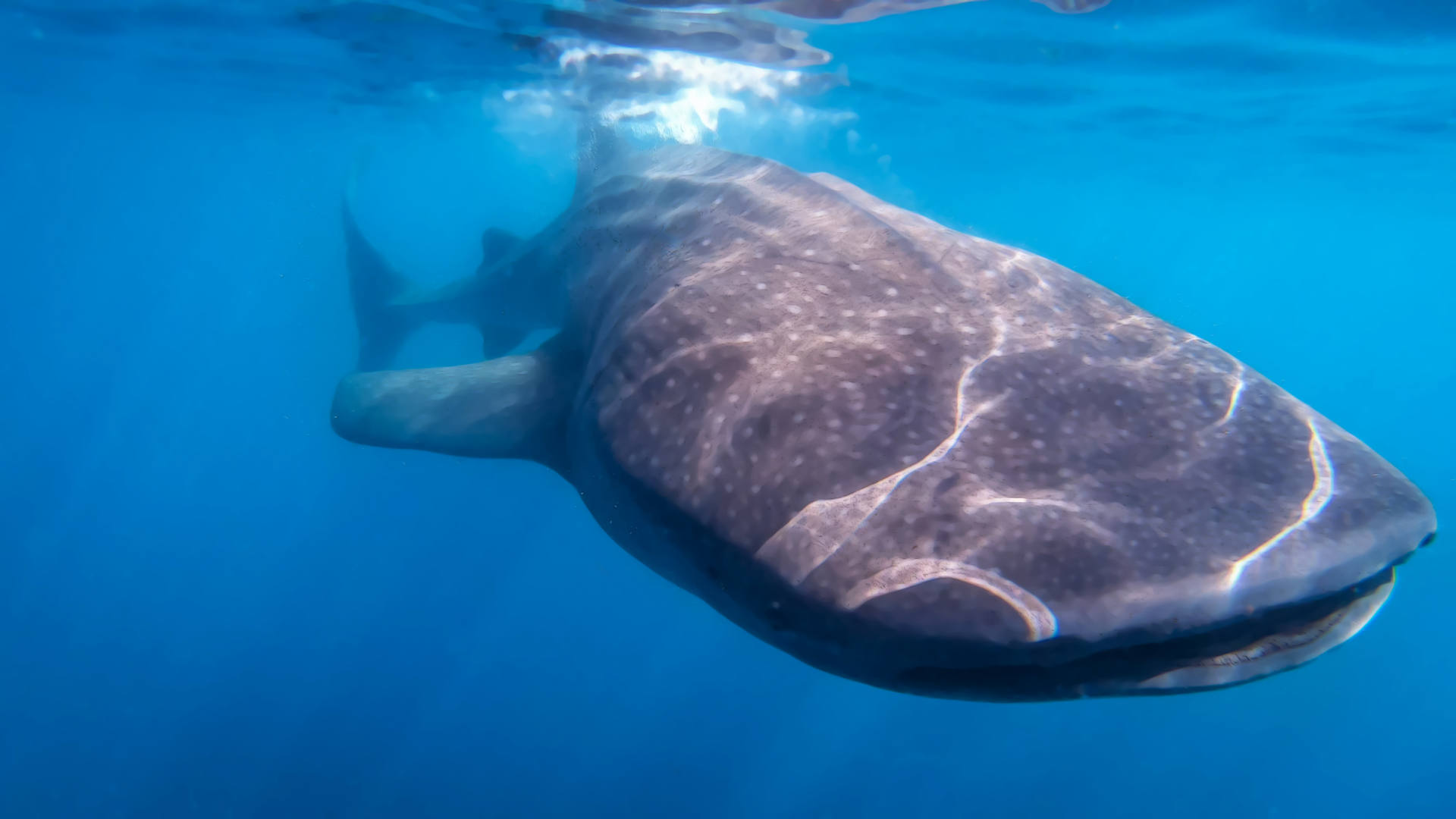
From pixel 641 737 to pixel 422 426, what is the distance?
54.7 feet

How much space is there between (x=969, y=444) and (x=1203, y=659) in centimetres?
87

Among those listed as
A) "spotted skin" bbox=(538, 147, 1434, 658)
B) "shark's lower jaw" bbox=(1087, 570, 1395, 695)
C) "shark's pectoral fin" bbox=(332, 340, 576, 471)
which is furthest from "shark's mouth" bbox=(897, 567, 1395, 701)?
"shark's pectoral fin" bbox=(332, 340, 576, 471)

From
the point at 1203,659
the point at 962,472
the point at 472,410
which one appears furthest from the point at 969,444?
the point at 472,410

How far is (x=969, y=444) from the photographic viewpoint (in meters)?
2.58

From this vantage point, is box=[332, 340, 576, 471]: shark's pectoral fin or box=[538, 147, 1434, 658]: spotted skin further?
box=[332, 340, 576, 471]: shark's pectoral fin

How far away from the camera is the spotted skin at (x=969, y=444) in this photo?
2.12 meters

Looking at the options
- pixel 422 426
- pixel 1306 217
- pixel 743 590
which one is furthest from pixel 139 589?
pixel 1306 217

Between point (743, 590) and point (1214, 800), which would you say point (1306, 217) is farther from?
point (743, 590)

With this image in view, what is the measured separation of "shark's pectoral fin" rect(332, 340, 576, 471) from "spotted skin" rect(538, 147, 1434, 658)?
717 millimetres

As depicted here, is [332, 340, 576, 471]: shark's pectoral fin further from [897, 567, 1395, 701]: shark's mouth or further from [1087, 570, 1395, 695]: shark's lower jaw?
[1087, 570, 1395, 695]: shark's lower jaw

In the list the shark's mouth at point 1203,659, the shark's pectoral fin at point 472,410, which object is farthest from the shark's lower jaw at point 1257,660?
the shark's pectoral fin at point 472,410

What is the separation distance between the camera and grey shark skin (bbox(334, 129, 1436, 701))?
211cm

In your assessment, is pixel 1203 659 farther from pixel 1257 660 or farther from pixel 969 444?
pixel 969 444

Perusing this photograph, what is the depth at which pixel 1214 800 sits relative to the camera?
62.5 ft
